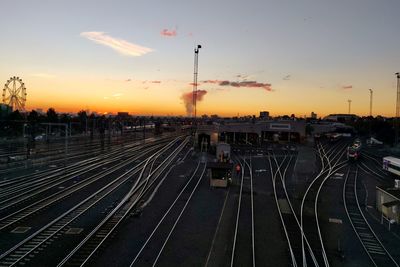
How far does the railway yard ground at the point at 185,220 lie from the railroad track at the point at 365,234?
6cm

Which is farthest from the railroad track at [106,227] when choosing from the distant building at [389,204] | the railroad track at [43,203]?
the distant building at [389,204]

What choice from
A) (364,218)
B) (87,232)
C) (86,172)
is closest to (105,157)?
(86,172)

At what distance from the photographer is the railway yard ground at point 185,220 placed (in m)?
17.2

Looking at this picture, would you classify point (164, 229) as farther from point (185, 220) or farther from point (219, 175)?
point (219, 175)

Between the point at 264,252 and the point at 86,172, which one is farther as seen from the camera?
the point at 86,172

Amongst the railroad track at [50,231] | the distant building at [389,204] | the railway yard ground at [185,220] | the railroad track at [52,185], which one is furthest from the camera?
the railroad track at [52,185]

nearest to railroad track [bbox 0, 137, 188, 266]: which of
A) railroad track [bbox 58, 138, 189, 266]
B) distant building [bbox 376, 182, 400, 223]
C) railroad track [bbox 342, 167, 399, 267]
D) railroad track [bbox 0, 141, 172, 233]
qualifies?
railroad track [bbox 58, 138, 189, 266]

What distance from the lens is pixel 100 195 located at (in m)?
28.7

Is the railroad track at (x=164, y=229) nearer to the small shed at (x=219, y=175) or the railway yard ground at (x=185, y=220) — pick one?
the railway yard ground at (x=185, y=220)

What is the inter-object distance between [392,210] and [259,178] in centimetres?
1667

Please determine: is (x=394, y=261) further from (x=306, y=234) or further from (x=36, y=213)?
(x=36, y=213)

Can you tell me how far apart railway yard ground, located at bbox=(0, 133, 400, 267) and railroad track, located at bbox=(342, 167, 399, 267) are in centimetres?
6

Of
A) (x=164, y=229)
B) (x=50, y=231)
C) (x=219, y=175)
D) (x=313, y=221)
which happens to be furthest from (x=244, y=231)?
(x=219, y=175)

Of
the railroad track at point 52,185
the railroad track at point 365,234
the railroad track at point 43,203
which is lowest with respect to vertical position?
the railroad track at point 365,234
